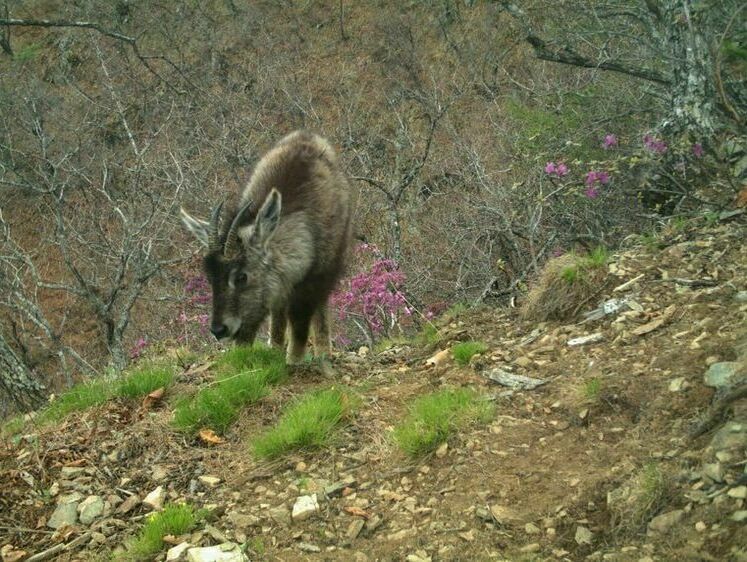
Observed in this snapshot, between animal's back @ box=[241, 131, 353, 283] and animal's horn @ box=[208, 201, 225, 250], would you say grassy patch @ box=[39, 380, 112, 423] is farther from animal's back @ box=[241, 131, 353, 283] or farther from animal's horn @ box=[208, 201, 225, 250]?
animal's back @ box=[241, 131, 353, 283]

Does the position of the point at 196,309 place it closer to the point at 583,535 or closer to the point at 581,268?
the point at 581,268

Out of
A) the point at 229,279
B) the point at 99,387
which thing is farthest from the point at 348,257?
the point at 99,387

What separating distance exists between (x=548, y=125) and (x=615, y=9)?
2.22 m

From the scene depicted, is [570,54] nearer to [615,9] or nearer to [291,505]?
[615,9]

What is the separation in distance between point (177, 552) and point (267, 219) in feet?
9.52

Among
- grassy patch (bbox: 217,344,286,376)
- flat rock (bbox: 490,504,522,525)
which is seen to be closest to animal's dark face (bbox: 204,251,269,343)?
grassy patch (bbox: 217,344,286,376)

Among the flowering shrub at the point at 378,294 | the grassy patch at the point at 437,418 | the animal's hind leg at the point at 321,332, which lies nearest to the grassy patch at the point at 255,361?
the animal's hind leg at the point at 321,332

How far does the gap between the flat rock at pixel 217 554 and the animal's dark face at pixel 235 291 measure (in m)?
2.15

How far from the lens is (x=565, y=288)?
20.6ft

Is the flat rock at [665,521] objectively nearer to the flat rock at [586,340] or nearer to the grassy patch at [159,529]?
the flat rock at [586,340]

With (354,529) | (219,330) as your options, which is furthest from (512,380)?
(219,330)

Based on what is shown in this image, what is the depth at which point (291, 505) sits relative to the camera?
14.3 ft

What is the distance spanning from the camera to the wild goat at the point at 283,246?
19.6 ft

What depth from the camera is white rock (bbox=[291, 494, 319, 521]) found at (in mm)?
4231
